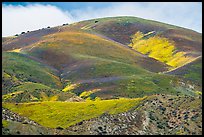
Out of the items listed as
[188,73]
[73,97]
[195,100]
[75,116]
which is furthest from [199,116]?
[188,73]

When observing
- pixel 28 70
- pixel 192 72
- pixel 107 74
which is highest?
pixel 192 72

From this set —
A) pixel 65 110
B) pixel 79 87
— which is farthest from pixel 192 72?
pixel 65 110

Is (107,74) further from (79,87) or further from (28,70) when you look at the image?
(28,70)

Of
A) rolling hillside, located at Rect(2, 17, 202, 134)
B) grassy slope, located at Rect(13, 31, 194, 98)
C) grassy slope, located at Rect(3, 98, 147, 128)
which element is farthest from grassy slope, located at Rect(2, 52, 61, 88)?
grassy slope, located at Rect(3, 98, 147, 128)

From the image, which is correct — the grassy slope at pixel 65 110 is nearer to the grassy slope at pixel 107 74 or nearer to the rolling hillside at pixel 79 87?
the rolling hillside at pixel 79 87

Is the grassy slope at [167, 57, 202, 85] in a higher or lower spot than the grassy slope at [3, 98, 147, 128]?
higher

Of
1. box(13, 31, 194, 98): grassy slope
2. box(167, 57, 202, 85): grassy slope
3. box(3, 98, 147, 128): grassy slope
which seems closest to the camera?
box(3, 98, 147, 128): grassy slope

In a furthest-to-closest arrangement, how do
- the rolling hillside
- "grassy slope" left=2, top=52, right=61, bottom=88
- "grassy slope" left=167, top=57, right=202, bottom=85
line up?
"grassy slope" left=167, top=57, right=202, bottom=85 < "grassy slope" left=2, top=52, right=61, bottom=88 < the rolling hillside

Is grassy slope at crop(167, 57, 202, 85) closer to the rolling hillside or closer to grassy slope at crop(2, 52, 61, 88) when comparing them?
the rolling hillside

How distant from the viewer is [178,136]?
60969 mm

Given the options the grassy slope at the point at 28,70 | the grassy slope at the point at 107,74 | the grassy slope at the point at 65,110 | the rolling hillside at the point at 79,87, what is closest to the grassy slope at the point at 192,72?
the rolling hillside at the point at 79,87

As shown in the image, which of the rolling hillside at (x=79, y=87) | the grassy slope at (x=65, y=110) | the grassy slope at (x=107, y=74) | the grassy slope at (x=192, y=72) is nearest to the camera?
the grassy slope at (x=65, y=110)

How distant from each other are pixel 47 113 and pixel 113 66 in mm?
96836

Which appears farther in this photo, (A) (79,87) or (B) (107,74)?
(B) (107,74)
